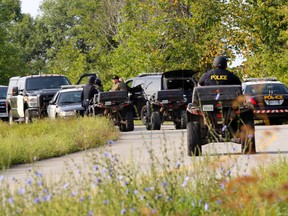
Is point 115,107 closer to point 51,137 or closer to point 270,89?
point 270,89

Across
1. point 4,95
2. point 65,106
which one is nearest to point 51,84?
point 65,106

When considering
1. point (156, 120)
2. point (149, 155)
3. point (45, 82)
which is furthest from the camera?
point (45, 82)

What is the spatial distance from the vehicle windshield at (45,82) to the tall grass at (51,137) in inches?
493

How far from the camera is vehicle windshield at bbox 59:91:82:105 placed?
40.8 m

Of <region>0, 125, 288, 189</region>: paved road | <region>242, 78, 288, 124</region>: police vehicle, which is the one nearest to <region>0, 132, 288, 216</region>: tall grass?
<region>0, 125, 288, 189</region>: paved road

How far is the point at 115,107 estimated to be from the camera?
1394 inches

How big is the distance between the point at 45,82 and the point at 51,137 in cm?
2061

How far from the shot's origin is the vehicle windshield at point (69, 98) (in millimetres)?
40750

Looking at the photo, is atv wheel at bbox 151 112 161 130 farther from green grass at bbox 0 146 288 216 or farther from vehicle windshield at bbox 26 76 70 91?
green grass at bbox 0 146 288 216

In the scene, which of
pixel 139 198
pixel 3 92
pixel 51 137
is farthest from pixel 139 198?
pixel 3 92

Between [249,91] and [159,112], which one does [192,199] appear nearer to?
[159,112]

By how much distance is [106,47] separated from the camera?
3583 inches

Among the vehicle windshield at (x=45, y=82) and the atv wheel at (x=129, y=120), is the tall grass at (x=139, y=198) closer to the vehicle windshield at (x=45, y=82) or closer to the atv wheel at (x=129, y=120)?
the atv wheel at (x=129, y=120)

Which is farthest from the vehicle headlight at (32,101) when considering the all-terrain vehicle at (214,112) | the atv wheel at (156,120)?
the all-terrain vehicle at (214,112)
